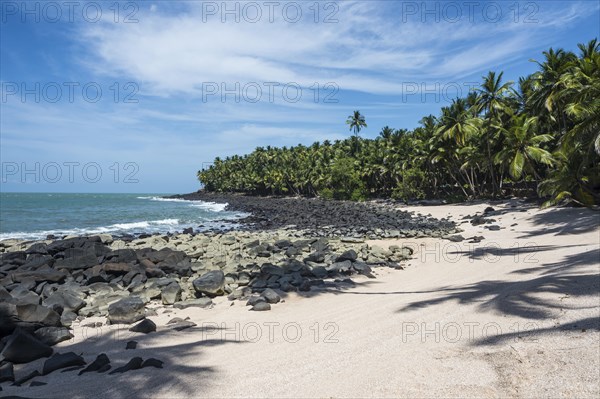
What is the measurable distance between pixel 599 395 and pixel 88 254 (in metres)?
15.5

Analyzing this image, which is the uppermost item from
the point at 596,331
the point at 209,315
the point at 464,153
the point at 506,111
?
the point at 506,111

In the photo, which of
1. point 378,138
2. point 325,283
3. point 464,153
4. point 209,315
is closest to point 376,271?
point 325,283

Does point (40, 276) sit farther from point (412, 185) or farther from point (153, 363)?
point (412, 185)

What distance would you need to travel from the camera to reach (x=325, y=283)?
10.9 meters

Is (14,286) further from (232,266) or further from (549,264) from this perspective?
(549,264)

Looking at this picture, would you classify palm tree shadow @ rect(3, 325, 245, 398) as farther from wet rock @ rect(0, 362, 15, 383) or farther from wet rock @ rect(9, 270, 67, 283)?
wet rock @ rect(9, 270, 67, 283)

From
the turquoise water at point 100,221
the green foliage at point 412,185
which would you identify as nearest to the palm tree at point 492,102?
the green foliage at point 412,185

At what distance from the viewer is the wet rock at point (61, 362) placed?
17.0 ft

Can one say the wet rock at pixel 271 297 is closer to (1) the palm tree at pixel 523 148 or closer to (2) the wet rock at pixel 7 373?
(2) the wet rock at pixel 7 373

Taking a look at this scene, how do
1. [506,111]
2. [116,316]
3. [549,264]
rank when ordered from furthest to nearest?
[506,111] → [549,264] → [116,316]

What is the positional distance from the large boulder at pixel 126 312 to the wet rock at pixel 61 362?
98.1 inches

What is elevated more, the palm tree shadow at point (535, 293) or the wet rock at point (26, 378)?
the palm tree shadow at point (535, 293)

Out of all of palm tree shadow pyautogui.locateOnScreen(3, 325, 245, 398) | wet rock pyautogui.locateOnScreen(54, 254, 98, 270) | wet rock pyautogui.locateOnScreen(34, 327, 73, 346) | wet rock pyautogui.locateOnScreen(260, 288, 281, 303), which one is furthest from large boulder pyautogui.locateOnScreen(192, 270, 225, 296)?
wet rock pyautogui.locateOnScreen(54, 254, 98, 270)

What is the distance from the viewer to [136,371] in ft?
15.9
